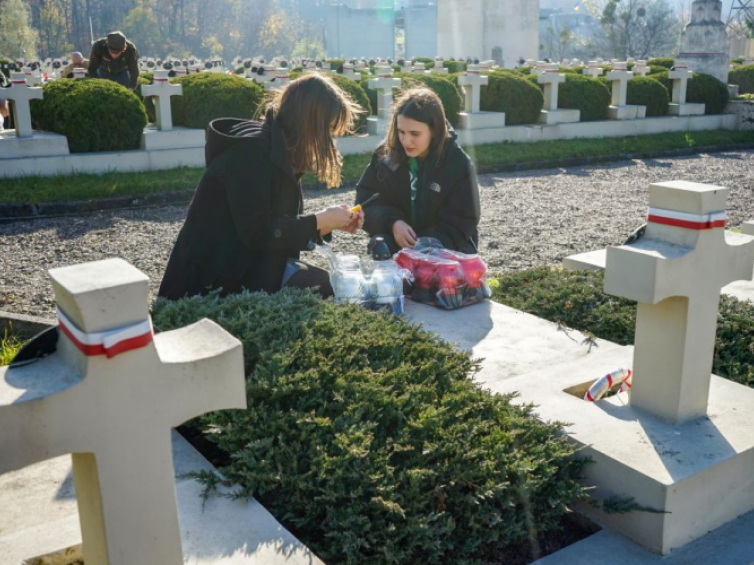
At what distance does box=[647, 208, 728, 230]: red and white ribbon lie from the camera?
2926 mm

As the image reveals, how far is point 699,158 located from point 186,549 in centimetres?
1327

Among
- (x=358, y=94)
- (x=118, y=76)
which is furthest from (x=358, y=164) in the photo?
(x=118, y=76)

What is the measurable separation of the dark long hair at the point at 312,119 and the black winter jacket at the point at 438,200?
3.21 ft

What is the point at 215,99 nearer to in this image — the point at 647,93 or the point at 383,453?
the point at 647,93

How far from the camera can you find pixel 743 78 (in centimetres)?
2330

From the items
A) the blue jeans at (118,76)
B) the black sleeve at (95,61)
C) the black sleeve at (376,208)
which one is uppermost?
the black sleeve at (95,61)

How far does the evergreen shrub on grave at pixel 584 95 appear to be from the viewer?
51.3 feet

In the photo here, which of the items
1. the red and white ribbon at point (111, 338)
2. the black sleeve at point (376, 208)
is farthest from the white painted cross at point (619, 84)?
the red and white ribbon at point (111, 338)

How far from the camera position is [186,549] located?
2.34 meters

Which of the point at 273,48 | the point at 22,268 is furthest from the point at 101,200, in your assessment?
the point at 273,48

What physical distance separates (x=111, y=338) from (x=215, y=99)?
10452 millimetres

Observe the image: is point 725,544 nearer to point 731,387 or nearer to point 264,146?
point 731,387

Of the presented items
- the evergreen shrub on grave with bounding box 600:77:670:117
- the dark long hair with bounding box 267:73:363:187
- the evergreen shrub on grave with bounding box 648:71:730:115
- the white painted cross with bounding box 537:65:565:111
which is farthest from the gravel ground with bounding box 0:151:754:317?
the evergreen shrub on grave with bounding box 648:71:730:115

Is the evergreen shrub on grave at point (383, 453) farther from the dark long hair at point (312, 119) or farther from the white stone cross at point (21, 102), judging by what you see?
the white stone cross at point (21, 102)
